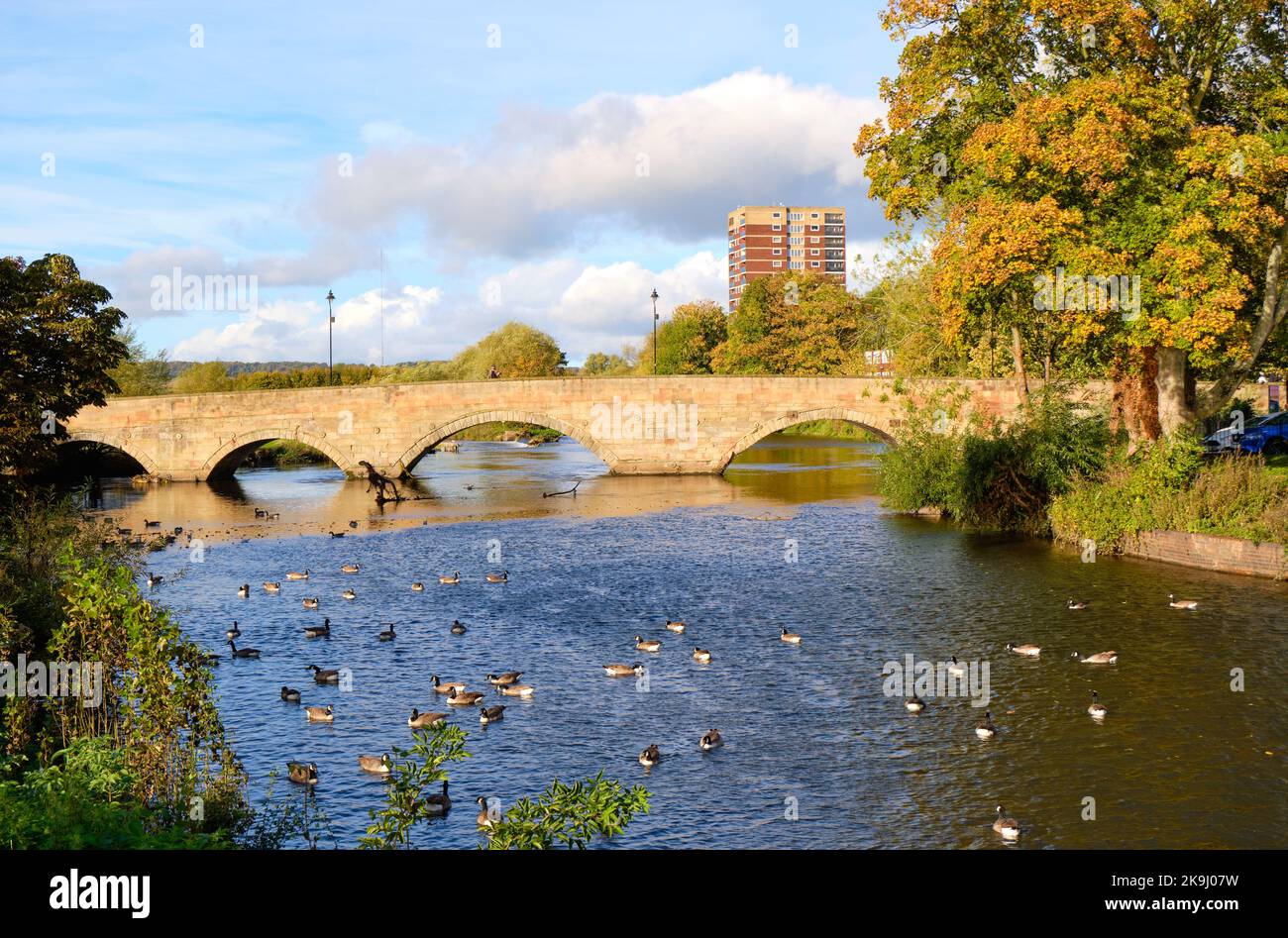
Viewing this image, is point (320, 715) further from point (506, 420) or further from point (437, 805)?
point (506, 420)

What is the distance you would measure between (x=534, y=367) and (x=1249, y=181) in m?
82.7

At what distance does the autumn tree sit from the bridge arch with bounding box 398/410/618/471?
27.8m

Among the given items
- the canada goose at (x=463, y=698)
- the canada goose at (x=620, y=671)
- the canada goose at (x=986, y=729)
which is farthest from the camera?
the canada goose at (x=620, y=671)

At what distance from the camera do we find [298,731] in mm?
16219

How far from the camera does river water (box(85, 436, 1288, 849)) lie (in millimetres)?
12969

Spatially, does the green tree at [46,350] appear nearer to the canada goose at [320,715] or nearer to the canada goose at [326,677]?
the canada goose at [326,677]

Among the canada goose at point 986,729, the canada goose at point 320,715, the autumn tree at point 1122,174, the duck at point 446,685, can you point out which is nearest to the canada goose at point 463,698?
the duck at point 446,685

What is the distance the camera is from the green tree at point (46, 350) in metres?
25.5

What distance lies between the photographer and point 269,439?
197ft

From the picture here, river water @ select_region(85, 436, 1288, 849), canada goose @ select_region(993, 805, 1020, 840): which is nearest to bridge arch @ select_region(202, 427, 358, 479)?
river water @ select_region(85, 436, 1288, 849)

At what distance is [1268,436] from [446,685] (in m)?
37.8

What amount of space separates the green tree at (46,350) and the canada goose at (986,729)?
22.0 m

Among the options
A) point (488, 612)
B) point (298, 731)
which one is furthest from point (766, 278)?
point (298, 731)
